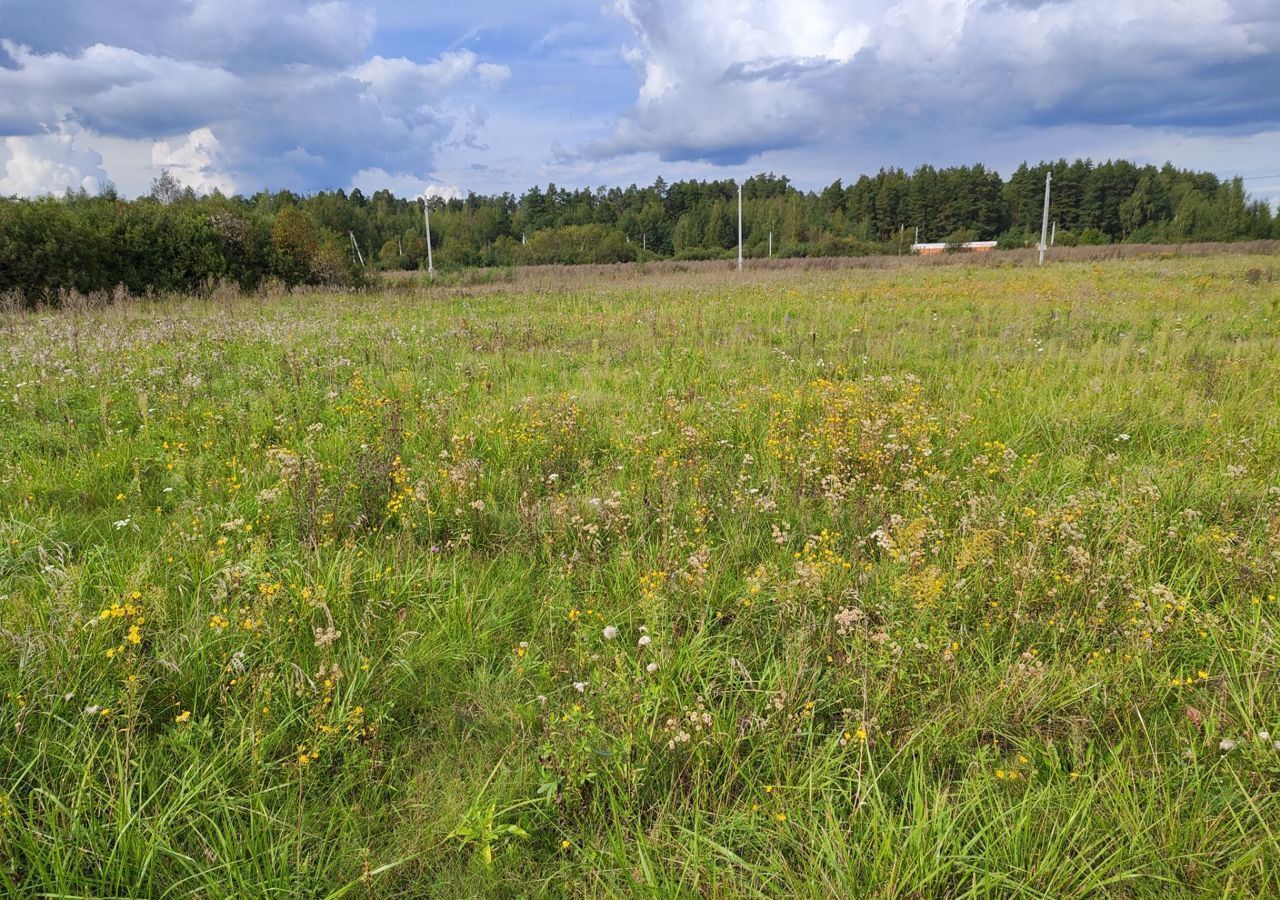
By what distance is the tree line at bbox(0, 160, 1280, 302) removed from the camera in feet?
56.8

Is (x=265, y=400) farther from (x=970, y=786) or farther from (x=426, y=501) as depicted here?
(x=970, y=786)

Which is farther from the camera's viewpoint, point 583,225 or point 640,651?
point 583,225

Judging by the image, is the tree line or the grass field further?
the tree line

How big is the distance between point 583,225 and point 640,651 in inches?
3447

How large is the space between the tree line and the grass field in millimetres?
15709

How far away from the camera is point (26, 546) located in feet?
10.3

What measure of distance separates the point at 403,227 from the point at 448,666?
316 feet

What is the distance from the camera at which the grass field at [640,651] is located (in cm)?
182

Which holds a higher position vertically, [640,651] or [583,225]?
[583,225]

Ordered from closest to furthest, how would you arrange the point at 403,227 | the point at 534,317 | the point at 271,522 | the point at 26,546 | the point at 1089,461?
1. the point at 26,546
2. the point at 271,522
3. the point at 1089,461
4. the point at 534,317
5. the point at 403,227

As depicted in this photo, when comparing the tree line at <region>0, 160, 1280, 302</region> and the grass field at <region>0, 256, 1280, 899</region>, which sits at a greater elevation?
the tree line at <region>0, 160, 1280, 302</region>

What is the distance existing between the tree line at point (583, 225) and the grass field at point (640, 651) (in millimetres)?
15709

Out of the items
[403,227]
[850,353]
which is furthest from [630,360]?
[403,227]

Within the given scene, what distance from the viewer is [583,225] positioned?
84.4m
